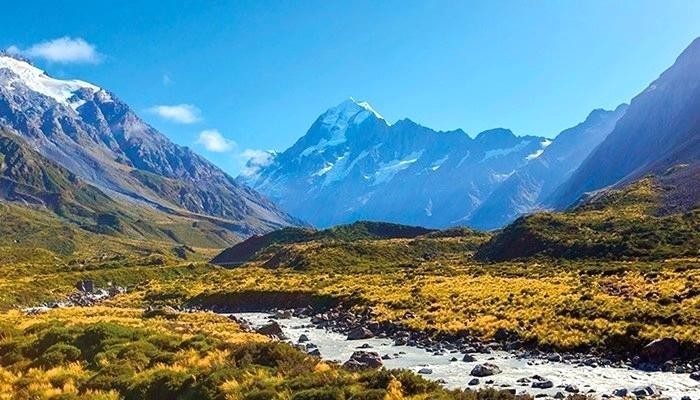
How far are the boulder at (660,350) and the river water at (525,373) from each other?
241 cm

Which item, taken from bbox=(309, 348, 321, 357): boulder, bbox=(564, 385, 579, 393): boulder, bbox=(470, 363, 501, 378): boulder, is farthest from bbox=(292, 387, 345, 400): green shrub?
bbox=(309, 348, 321, 357): boulder

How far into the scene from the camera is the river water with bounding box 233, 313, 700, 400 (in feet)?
96.4

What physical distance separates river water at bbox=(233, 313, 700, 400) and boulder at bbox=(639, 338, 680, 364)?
7.90 ft

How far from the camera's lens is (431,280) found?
89.2 m

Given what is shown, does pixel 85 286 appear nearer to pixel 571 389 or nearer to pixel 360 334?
pixel 360 334

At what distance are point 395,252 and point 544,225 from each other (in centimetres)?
3798

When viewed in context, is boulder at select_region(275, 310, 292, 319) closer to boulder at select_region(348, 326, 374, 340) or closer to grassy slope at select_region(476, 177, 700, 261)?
boulder at select_region(348, 326, 374, 340)

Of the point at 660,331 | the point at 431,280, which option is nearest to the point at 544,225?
the point at 431,280

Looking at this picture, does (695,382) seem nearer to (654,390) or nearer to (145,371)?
(654,390)

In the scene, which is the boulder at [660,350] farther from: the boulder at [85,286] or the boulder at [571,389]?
the boulder at [85,286]

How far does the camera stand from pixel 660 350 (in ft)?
117

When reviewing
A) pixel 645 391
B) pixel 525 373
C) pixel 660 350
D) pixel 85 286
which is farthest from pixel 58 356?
pixel 85 286

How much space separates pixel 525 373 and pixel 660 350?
8.14m

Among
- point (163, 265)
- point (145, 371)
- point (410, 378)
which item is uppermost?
point (163, 265)
